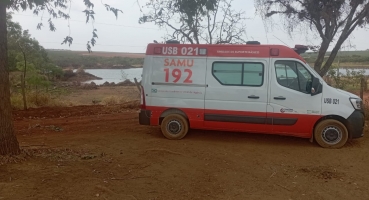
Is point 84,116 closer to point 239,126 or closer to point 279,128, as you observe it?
point 239,126

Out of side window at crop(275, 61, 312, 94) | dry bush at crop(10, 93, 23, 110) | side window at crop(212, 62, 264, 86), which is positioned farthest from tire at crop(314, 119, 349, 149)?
dry bush at crop(10, 93, 23, 110)

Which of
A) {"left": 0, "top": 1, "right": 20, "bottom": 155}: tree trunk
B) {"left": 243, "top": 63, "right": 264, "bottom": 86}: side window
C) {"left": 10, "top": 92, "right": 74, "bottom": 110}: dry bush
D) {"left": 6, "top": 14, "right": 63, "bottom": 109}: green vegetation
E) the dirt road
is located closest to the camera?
the dirt road

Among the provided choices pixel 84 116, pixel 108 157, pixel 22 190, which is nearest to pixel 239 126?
pixel 108 157

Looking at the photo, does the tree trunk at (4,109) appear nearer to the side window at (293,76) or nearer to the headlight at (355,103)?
the side window at (293,76)

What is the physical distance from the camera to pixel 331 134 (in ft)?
25.7

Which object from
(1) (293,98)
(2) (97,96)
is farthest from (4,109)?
(2) (97,96)

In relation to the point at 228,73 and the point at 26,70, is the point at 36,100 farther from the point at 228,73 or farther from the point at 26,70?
the point at 228,73

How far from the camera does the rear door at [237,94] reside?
26.2 feet

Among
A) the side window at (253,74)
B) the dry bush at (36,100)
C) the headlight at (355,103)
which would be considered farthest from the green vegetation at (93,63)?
the headlight at (355,103)

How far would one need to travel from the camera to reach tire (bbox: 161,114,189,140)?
8.56 m

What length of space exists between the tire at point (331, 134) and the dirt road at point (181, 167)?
219 millimetres

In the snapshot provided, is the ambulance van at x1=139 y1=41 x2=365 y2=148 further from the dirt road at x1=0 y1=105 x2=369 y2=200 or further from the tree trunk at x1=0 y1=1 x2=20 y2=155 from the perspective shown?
the tree trunk at x1=0 y1=1 x2=20 y2=155

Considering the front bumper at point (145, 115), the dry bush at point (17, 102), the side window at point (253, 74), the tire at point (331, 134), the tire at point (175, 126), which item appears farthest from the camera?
the dry bush at point (17, 102)

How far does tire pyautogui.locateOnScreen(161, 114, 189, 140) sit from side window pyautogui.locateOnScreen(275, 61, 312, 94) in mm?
2309
